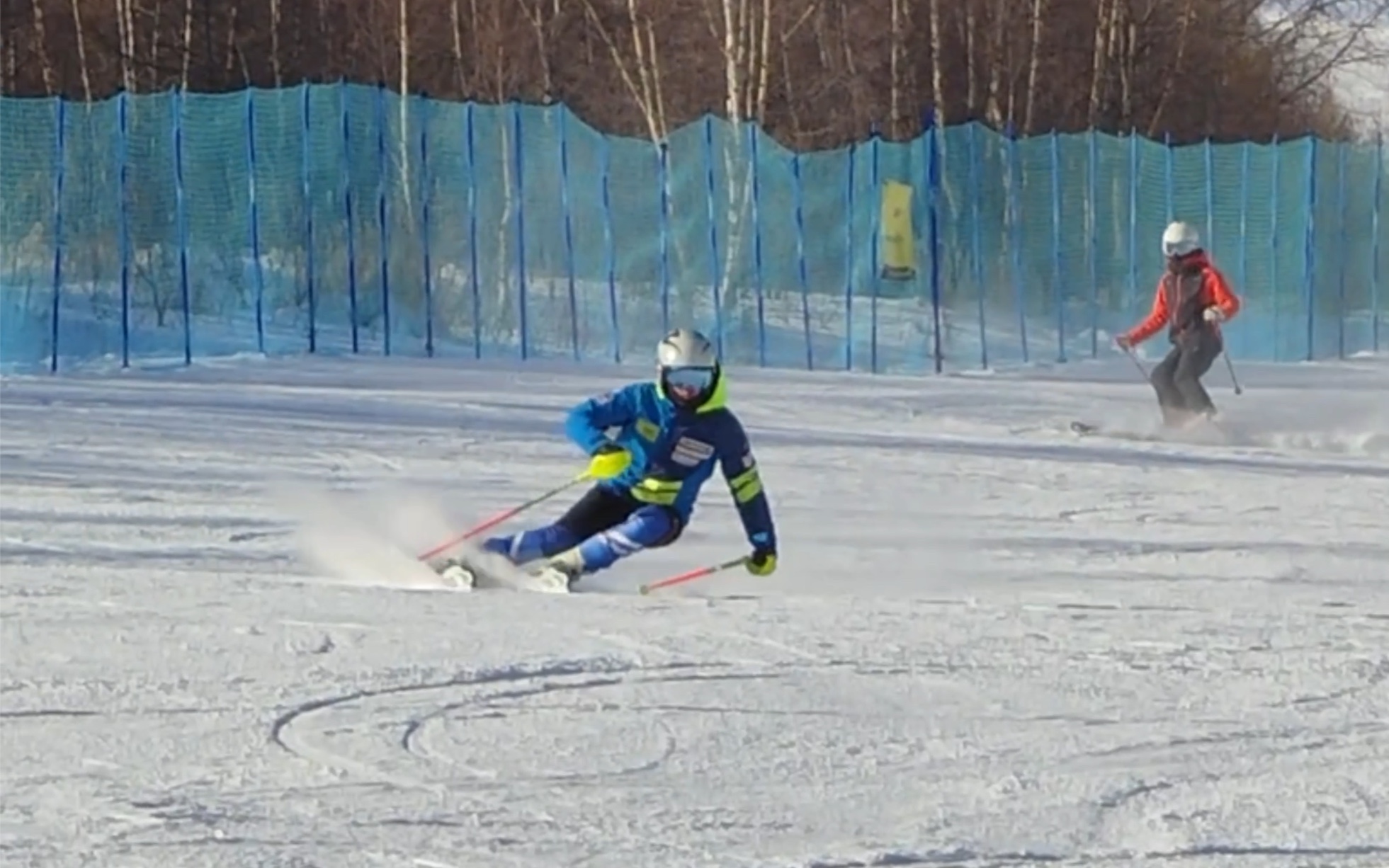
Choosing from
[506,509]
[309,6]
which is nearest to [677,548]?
[506,509]

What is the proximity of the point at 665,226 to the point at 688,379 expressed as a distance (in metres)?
13.7

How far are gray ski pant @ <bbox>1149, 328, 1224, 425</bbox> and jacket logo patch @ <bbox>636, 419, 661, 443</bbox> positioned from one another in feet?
27.2

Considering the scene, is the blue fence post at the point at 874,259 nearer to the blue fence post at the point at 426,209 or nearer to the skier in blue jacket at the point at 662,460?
the blue fence post at the point at 426,209

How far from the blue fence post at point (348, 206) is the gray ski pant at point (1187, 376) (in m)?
7.61

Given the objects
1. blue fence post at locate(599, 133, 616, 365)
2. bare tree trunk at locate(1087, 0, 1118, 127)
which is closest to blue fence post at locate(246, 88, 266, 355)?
blue fence post at locate(599, 133, 616, 365)

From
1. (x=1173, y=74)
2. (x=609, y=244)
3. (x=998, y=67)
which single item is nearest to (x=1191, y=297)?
(x=609, y=244)

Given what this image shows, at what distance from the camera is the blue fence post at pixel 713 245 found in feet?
80.3

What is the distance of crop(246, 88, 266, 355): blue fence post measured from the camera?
22.7m

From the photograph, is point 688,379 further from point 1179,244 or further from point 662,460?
point 1179,244

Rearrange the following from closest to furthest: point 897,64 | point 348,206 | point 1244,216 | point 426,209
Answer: point 348,206, point 426,209, point 1244,216, point 897,64

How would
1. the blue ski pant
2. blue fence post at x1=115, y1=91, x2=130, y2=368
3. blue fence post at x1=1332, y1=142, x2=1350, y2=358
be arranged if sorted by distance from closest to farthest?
the blue ski pant, blue fence post at x1=115, y1=91, x2=130, y2=368, blue fence post at x1=1332, y1=142, x2=1350, y2=358

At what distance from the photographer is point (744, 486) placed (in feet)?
36.4

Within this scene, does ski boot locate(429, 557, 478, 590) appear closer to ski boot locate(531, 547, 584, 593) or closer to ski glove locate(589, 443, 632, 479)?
ski boot locate(531, 547, 584, 593)

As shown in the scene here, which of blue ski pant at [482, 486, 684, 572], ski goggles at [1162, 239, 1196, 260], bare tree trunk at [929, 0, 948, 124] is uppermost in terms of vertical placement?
bare tree trunk at [929, 0, 948, 124]
